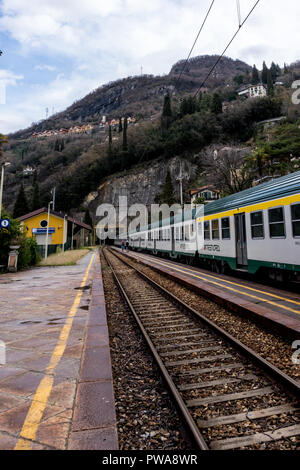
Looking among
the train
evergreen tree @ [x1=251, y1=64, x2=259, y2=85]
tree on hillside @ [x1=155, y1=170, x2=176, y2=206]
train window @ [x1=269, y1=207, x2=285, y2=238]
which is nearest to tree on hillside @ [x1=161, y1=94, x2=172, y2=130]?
tree on hillside @ [x1=155, y1=170, x2=176, y2=206]

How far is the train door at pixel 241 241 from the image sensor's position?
9.94 metres

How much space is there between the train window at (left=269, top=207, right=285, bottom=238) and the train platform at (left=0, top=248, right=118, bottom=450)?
5.44 metres

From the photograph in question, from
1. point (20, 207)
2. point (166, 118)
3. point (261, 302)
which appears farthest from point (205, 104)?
point (261, 302)

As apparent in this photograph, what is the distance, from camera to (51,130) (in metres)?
182

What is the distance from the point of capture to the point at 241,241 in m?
10.1

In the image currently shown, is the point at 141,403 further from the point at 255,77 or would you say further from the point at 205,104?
the point at 255,77

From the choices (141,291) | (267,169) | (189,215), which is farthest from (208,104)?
(141,291)

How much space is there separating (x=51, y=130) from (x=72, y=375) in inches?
8010

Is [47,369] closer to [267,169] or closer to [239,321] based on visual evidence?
[239,321]

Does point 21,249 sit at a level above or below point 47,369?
Result: above

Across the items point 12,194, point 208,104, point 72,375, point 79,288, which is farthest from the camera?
point 12,194

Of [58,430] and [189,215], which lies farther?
[189,215]

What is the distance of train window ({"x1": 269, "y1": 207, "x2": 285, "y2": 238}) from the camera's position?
A: 7.69 meters

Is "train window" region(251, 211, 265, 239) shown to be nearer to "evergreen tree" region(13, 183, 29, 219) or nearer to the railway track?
the railway track
